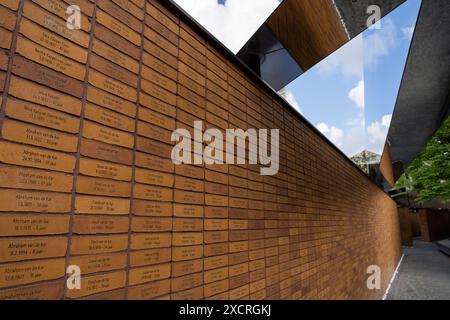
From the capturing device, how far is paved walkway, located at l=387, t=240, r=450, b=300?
6.82 metres

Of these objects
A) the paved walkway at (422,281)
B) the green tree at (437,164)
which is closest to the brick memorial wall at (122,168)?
the paved walkway at (422,281)

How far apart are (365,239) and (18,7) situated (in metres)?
6.37

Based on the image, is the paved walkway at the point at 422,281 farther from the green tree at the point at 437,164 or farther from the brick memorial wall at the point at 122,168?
the brick memorial wall at the point at 122,168

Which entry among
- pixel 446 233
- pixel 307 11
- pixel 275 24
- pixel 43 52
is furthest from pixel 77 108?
pixel 446 233

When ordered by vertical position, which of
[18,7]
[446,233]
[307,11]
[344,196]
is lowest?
[446,233]

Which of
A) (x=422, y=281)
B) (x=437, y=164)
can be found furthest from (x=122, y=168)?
(x=437, y=164)

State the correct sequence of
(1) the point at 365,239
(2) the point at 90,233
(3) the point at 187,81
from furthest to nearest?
(1) the point at 365,239 < (3) the point at 187,81 < (2) the point at 90,233

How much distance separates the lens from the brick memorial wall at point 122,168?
2.69 feet

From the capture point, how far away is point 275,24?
2.18 metres

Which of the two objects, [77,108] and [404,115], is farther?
[404,115]

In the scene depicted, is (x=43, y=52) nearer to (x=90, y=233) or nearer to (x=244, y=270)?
(x=90, y=233)

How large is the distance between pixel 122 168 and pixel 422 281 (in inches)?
409

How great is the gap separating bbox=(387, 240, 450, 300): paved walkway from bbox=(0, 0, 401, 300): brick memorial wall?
21.9 ft

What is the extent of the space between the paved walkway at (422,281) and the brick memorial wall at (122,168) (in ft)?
21.9
